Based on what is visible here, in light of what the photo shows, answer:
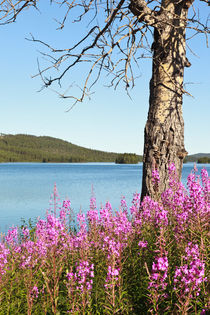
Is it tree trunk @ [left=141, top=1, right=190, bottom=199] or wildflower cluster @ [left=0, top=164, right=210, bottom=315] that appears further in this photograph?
tree trunk @ [left=141, top=1, right=190, bottom=199]

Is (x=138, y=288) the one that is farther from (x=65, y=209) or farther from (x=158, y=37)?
(x=158, y=37)

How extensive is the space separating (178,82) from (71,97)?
3.25 metres

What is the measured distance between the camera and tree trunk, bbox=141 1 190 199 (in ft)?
27.3

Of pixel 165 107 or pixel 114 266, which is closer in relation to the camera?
pixel 114 266

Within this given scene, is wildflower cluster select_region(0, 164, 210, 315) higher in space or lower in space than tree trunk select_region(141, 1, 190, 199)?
lower

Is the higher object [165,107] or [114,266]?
[165,107]

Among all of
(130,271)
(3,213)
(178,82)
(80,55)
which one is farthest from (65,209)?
(3,213)

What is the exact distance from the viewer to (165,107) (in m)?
8.52

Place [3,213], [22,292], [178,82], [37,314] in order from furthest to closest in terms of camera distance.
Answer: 1. [3,213]
2. [178,82]
3. [22,292]
4. [37,314]

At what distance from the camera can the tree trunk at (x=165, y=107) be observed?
834cm

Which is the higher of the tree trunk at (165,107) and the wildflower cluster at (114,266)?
the tree trunk at (165,107)

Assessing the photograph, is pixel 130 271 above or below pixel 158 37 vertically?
below

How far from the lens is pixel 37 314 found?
11.7 ft

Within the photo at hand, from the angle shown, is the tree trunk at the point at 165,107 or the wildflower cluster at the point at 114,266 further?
the tree trunk at the point at 165,107
